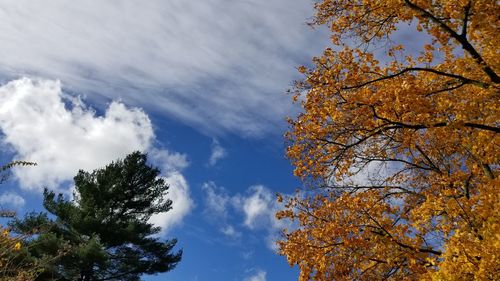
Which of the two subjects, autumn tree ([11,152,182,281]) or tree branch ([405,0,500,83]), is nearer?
tree branch ([405,0,500,83])

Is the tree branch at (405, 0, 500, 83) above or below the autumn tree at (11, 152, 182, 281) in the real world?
below

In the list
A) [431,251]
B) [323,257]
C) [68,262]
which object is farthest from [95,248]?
[431,251]

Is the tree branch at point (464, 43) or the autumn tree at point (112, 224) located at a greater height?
the autumn tree at point (112, 224)

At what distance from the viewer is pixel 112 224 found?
2783cm

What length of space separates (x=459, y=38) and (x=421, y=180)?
656 centimetres

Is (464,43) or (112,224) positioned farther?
(112,224)

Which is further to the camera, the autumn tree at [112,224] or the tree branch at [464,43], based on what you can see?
the autumn tree at [112,224]

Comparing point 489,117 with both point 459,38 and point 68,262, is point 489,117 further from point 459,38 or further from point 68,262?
point 68,262

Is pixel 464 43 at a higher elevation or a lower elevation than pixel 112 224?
lower

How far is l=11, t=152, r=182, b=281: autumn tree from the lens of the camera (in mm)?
26016

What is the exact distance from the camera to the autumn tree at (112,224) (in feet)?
85.4

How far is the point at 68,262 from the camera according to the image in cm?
2550

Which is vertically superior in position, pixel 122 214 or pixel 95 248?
pixel 122 214

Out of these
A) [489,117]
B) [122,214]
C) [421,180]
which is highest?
[122,214]
